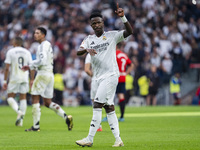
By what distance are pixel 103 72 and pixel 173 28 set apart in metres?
20.1

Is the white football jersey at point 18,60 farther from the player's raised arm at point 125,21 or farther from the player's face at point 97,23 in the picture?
the player's raised arm at point 125,21

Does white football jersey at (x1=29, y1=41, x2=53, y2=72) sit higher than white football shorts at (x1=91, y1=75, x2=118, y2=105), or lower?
higher

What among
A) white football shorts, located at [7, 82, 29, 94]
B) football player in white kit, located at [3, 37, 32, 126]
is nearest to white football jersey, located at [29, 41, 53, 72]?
football player in white kit, located at [3, 37, 32, 126]

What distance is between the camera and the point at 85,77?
96.7ft

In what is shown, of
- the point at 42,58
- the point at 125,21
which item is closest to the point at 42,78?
the point at 42,58

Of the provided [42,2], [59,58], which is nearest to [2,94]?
[59,58]

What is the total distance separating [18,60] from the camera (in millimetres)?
14977

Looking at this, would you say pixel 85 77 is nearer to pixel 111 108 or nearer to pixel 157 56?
pixel 157 56

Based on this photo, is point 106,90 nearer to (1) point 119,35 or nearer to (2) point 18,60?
(1) point 119,35

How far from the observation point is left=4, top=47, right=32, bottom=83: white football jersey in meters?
14.9

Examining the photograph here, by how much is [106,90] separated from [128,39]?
20.5 meters

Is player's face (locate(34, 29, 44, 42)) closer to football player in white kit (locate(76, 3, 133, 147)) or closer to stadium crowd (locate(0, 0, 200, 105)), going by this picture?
football player in white kit (locate(76, 3, 133, 147))

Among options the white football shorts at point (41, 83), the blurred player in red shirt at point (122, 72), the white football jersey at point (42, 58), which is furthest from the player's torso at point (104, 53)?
the blurred player in red shirt at point (122, 72)

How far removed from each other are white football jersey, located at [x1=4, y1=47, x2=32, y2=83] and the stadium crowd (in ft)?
41.0
